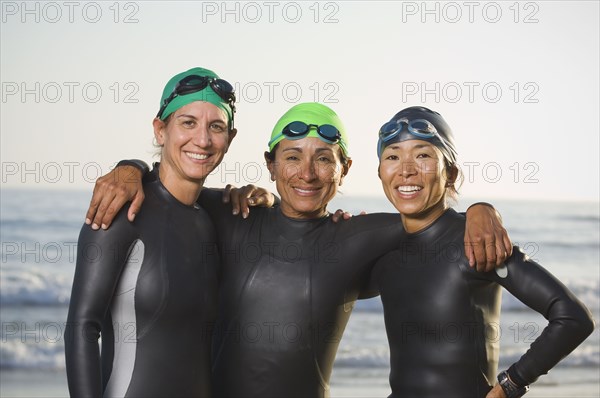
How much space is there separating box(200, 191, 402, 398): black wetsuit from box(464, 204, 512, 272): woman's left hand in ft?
1.48

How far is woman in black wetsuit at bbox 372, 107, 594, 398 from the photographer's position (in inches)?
143

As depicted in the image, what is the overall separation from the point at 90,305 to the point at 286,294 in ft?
3.48

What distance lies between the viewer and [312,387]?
415 centimetres

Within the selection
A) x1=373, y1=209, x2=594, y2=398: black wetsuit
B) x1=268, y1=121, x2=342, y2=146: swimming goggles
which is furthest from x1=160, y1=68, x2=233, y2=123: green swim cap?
x1=373, y1=209, x2=594, y2=398: black wetsuit

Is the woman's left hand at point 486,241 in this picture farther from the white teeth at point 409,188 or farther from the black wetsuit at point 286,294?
the black wetsuit at point 286,294

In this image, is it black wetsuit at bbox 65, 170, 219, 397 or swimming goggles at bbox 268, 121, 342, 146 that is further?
swimming goggles at bbox 268, 121, 342, 146

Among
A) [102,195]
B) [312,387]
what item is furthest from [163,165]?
[312,387]

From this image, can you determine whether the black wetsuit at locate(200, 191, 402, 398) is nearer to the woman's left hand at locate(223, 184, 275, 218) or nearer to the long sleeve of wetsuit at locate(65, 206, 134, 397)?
the woman's left hand at locate(223, 184, 275, 218)

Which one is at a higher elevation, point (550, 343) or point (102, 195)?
point (102, 195)

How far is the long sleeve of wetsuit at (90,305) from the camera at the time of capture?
3.47 metres

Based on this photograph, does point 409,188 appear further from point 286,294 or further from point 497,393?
point 497,393

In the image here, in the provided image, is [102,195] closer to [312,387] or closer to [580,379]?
[312,387]

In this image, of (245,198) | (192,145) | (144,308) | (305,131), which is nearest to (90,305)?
(144,308)

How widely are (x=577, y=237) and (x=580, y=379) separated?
335 inches
